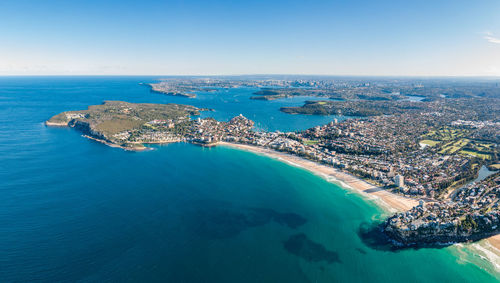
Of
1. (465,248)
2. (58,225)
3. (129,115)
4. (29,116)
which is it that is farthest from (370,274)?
(29,116)

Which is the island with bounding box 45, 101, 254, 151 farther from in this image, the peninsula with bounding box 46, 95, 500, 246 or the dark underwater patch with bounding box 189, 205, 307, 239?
the dark underwater patch with bounding box 189, 205, 307, 239

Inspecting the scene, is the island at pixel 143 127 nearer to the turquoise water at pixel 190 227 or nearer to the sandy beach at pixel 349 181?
the sandy beach at pixel 349 181

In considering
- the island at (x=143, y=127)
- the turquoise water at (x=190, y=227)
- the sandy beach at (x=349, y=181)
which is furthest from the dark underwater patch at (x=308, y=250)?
the island at (x=143, y=127)

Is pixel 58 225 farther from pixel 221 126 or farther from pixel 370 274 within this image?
pixel 221 126

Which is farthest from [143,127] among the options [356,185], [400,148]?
[400,148]

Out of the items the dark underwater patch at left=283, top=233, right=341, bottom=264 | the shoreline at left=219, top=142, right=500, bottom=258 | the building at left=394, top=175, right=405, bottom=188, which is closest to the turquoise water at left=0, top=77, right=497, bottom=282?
the dark underwater patch at left=283, top=233, right=341, bottom=264

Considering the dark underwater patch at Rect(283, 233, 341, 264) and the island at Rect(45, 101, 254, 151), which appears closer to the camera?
the dark underwater patch at Rect(283, 233, 341, 264)
